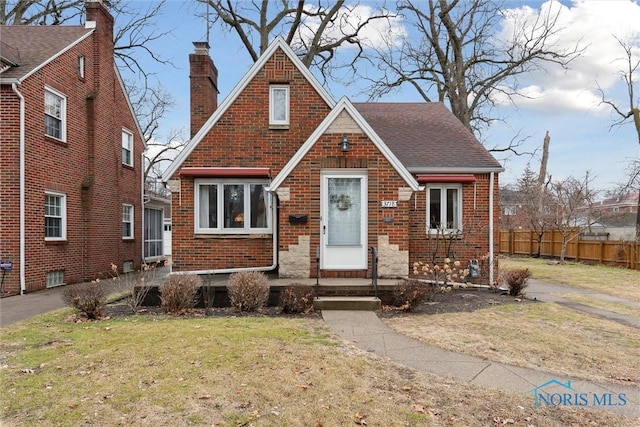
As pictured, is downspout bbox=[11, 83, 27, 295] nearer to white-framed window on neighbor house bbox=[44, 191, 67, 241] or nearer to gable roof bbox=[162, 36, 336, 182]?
white-framed window on neighbor house bbox=[44, 191, 67, 241]

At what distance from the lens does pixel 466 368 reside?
504cm

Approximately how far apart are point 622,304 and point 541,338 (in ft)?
17.6

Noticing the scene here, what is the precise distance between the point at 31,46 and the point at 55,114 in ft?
7.92

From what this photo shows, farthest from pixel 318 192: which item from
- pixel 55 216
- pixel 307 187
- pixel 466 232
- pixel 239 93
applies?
pixel 55 216

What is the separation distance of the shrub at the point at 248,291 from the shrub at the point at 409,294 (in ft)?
8.49

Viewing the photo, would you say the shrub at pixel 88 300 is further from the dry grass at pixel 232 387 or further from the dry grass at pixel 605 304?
the dry grass at pixel 605 304

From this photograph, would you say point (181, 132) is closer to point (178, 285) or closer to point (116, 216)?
point (116, 216)

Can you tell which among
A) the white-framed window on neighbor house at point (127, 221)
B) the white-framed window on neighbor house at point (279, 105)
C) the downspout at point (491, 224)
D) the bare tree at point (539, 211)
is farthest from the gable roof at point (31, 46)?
the bare tree at point (539, 211)

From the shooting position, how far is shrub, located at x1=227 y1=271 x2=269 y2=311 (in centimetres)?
795

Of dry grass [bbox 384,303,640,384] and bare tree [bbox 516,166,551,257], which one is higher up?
bare tree [bbox 516,166,551,257]

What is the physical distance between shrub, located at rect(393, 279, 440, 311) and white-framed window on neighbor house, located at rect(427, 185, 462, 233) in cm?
354

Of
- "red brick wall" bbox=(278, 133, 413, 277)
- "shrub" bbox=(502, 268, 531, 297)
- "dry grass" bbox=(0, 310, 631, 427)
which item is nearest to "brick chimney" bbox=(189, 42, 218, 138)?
"red brick wall" bbox=(278, 133, 413, 277)

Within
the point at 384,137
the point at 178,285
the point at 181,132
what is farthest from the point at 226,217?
the point at 181,132

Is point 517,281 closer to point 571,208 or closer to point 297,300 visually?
point 297,300
